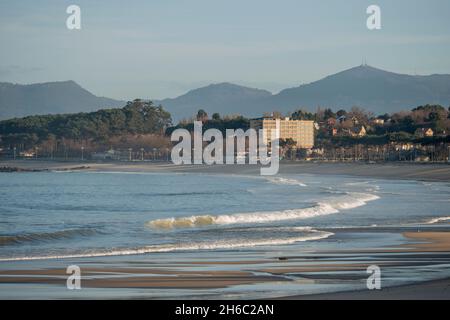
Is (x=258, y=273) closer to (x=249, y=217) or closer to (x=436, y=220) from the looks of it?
(x=436, y=220)

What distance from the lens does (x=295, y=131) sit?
406ft

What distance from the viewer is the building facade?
11969 cm

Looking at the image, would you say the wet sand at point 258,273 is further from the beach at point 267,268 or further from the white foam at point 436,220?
the white foam at point 436,220

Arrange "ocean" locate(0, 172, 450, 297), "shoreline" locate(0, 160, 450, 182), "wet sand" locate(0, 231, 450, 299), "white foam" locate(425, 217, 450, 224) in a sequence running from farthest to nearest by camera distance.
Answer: "shoreline" locate(0, 160, 450, 182) → "white foam" locate(425, 217, 450, 224) → "ocean" locate(0, 172, 450, 297) → "wet sand" locate(0, 231, 450, 299)

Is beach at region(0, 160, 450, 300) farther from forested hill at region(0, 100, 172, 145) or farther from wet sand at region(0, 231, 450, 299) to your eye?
forested hill at region(0, 100, 172, 145)

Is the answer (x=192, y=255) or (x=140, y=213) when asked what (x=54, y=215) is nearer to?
(x=140, y=213)

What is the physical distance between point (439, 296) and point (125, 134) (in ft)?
448

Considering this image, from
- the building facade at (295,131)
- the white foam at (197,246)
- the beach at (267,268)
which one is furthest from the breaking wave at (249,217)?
the building facade at (295,131)

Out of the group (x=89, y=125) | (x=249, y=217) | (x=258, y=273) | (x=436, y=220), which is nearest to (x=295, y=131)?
(x=89, y=125)

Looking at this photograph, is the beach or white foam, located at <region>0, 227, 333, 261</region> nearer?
the beach

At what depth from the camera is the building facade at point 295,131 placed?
4712 inches

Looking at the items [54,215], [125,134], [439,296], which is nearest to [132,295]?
[439,296]

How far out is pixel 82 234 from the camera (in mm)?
20734

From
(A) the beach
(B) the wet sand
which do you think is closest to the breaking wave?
(A) the beach
